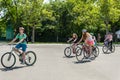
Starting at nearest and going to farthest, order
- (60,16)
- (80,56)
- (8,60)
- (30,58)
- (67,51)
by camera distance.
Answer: (8,60) < (30,58) < (80,56) < (67,51) < (60,16)

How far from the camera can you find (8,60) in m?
14.1

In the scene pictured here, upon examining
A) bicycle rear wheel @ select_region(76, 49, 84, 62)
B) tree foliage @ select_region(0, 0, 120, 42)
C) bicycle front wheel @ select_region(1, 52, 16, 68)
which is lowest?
bicycle rear wheel @ select_region(76, 49, 84, 62)

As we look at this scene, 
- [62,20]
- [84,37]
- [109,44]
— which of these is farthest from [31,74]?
[62,20]

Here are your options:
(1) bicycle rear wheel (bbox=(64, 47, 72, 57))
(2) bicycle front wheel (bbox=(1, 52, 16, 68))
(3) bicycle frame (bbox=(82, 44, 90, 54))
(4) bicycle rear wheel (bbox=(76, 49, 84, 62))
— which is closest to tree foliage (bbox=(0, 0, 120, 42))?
(1) bicycle rear wheel (bbox=(64, 47, 72, 57))

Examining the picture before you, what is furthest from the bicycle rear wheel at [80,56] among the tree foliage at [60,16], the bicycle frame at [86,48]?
the tree foliage at [60,16]

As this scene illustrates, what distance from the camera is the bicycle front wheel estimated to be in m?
14.0

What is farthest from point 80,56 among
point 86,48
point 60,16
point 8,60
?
point 60,16

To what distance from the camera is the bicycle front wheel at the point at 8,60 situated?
14.0m

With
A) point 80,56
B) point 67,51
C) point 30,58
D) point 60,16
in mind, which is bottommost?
point 80,56

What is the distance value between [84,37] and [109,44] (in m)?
7.65

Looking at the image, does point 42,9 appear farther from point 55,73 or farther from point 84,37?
point 55,73

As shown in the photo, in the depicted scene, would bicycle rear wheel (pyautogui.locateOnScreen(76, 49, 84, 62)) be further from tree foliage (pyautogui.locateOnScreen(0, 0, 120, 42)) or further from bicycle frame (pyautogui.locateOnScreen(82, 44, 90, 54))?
tree foliage (pyautogui.locateOnScreen(0, 0, 120, 42))

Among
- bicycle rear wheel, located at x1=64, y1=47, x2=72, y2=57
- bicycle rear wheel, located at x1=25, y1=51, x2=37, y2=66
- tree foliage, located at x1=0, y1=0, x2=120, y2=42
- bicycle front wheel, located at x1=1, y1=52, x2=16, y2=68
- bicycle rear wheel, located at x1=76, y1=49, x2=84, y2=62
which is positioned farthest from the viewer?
tree foliage, located at x1=0, y1=0, x2=120, y2=42

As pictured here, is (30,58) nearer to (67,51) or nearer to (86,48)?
(86,48)
